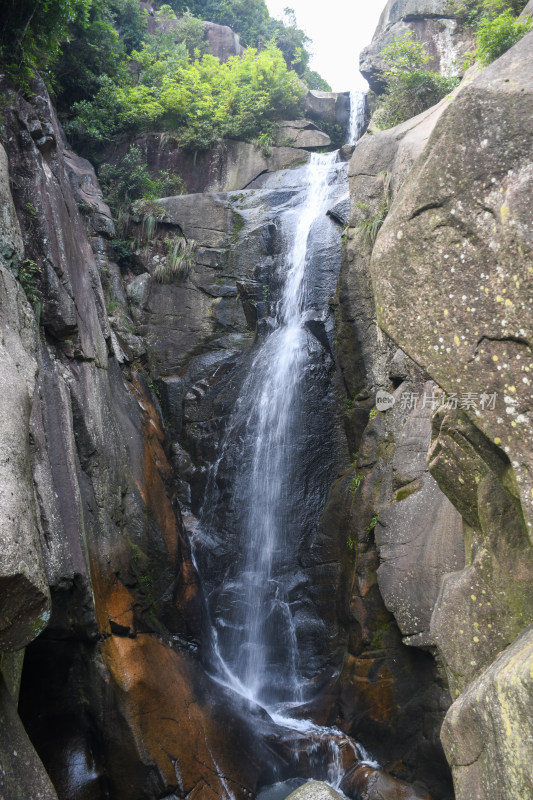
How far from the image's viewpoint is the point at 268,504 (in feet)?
34.3

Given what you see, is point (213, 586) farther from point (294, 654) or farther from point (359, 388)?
point (359, 388)

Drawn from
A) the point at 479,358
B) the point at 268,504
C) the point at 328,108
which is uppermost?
the point at 328,108

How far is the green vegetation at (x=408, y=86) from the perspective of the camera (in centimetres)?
1230

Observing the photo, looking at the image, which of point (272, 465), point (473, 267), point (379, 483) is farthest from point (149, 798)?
point (473, 267)

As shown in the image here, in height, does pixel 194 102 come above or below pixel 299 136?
above

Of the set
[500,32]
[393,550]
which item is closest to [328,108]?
[500,32]

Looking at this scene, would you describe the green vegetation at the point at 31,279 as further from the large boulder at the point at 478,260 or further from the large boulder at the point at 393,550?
the large boulder at the point at 393,550

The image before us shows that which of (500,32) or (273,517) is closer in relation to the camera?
(500,32)

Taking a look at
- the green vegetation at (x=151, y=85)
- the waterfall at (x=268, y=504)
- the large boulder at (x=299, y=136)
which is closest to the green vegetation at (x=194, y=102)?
the green vegetation at (x=151, y=85)

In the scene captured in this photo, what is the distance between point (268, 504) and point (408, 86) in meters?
9.26

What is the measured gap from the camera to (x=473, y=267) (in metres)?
3.74

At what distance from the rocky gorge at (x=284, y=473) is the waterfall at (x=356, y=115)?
2.73 metres

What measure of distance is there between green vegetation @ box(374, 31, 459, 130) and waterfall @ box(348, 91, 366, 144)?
14.5ft

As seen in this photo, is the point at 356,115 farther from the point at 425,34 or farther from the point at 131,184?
the point at 131,184
